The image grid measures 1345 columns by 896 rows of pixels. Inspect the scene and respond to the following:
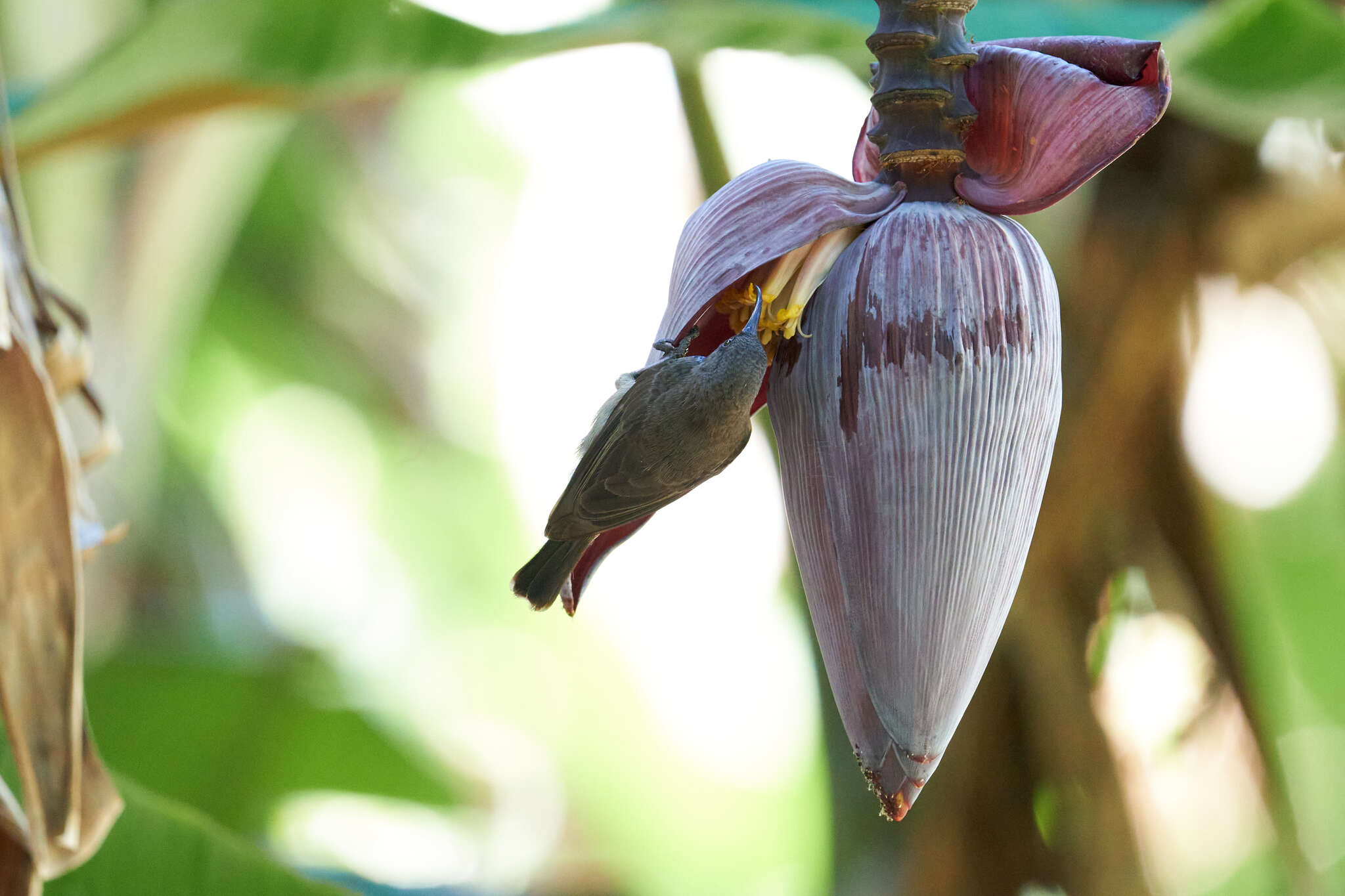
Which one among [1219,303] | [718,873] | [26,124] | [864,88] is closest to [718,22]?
[864,88]

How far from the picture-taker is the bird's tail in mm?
337

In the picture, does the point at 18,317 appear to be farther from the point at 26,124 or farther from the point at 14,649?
the point at 26,124

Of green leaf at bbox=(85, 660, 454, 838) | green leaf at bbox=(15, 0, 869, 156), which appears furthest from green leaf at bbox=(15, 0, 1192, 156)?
green leaf at bbox=(85, 660, 454, 838)

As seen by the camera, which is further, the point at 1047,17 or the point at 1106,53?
the point at 1047,17

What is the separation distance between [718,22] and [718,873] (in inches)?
36.0

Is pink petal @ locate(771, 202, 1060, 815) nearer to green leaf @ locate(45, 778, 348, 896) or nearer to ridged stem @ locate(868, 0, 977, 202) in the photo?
ridged stem @ locate(868, 0, 977, 202)

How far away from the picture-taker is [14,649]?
363 millimetres

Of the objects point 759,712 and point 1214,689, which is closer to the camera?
point 1214,689

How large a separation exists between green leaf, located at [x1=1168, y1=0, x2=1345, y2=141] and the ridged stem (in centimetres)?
35

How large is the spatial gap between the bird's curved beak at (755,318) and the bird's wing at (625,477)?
0.02m

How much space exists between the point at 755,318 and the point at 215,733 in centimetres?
88

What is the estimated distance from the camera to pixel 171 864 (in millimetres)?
640

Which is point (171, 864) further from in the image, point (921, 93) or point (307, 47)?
point (921, 93)

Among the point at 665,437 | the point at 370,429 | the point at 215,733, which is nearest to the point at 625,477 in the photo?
the point at 665,437
